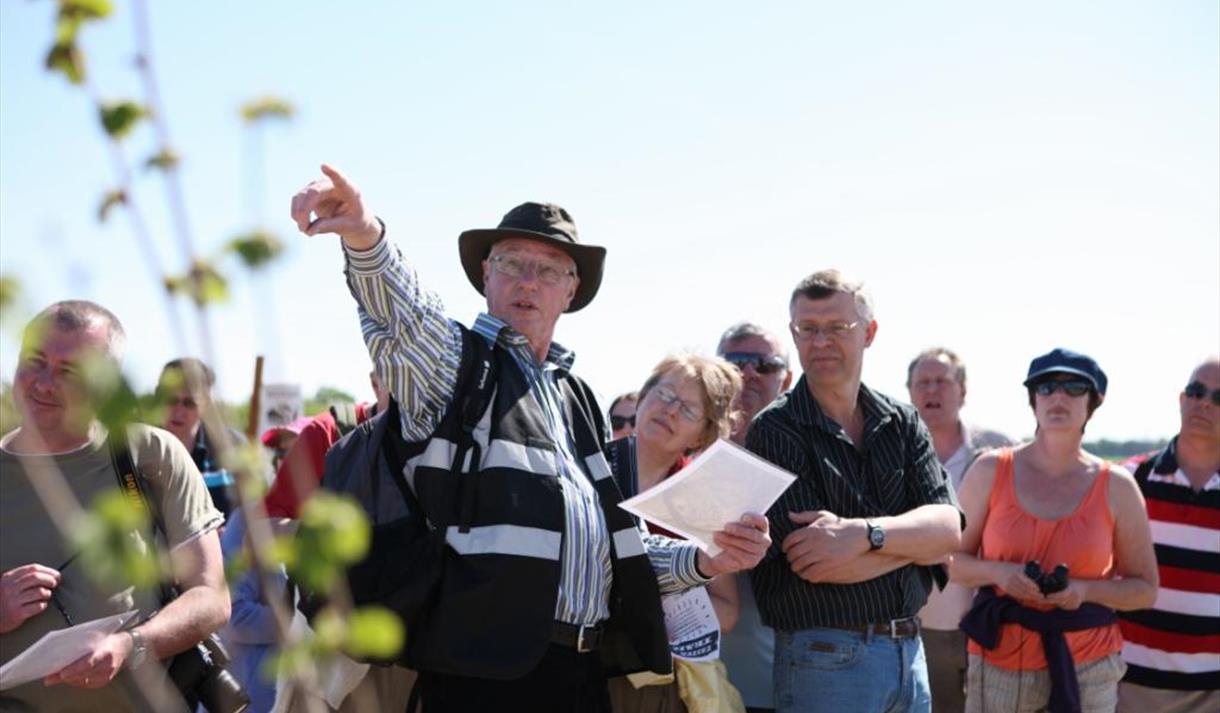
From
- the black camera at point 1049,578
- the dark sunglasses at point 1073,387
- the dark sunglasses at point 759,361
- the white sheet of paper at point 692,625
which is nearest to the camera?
the white sheet of paper at point 692,625

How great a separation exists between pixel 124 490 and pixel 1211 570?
4872mm

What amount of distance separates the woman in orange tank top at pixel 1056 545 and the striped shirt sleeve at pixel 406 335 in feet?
9.99

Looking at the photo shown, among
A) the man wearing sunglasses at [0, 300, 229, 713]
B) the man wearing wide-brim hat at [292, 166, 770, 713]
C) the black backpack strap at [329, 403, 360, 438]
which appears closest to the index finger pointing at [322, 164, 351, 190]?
the man wearing wide-brim hat at [292, 166, 770, 713]

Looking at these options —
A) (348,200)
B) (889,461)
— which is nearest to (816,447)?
(889,461)

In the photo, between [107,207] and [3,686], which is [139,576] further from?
[3,686]

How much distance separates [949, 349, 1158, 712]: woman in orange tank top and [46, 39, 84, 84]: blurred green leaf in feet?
15.8

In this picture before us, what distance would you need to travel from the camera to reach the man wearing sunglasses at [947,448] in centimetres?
623

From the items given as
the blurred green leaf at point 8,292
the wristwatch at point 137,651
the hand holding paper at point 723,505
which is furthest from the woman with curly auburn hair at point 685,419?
the blurred green leaf at point 8,292

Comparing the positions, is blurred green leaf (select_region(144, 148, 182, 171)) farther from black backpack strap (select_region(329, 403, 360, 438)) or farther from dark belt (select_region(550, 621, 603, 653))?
black backpack strap (select_region(329, 403, 360, 438))

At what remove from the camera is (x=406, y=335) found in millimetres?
3203

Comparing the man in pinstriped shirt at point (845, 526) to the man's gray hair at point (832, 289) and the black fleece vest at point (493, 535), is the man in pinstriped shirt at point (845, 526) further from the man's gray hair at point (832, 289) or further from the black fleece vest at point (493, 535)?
the black fleece vest at point (493, 535)

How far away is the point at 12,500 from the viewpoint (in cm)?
384

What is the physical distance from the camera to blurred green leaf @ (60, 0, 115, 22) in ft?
4.05

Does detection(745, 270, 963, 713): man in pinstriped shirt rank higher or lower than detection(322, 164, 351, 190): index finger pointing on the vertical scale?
lower
